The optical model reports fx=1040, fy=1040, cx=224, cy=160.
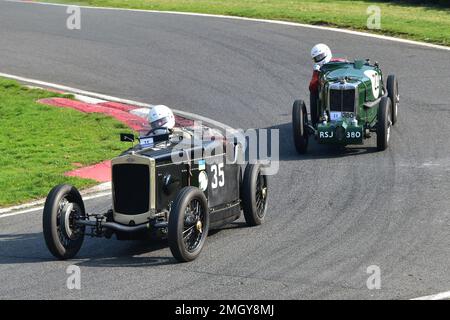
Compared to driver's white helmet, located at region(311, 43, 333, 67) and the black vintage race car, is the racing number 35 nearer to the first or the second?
the black vintage race car

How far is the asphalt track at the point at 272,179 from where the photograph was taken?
10359 mm

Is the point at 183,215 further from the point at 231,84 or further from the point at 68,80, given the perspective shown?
the point at 68,80

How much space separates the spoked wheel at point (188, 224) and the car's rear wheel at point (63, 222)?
123cm

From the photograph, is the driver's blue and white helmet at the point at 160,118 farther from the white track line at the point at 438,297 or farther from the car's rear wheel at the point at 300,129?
the car's rear wheel at the point at 300,129

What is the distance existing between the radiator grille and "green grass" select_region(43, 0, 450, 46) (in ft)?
50.4

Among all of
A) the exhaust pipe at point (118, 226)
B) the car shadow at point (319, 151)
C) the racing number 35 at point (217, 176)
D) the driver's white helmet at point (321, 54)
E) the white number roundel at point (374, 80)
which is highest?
the driver's white helmet at point (321, 54)

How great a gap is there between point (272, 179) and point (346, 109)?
102 inches

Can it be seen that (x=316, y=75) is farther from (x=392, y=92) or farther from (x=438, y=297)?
(x=438, y=297)

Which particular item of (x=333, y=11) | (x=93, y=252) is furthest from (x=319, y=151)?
(x=333, y=11)

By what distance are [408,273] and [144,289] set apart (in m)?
2.64

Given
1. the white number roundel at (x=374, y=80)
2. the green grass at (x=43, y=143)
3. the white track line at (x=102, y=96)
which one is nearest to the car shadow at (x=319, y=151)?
the white number roundel at (x=374, y=80)

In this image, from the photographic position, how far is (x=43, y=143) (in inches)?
707

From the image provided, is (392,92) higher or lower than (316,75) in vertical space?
lower
